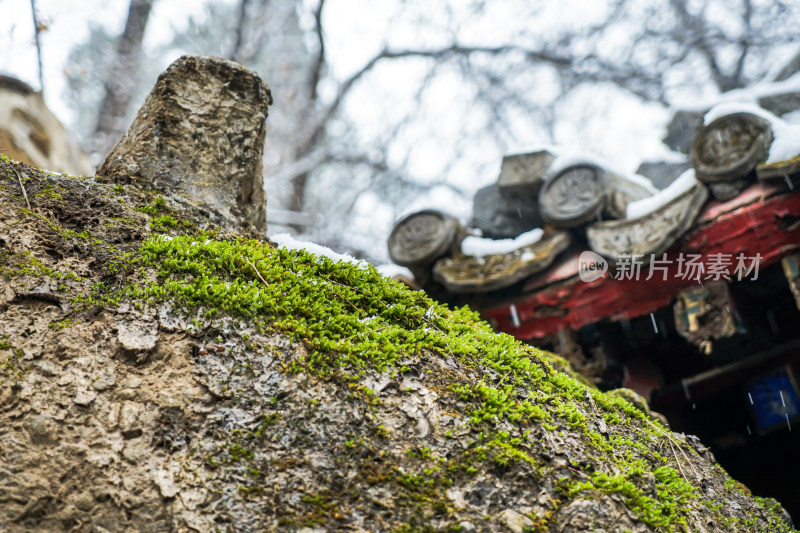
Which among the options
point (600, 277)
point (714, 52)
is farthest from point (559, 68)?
point (600, 277)

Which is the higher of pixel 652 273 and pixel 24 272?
pixel 652 273

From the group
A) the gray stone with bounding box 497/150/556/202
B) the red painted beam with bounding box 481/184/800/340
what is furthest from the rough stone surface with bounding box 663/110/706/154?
the red painted beam with bounding box 481/184/800/340

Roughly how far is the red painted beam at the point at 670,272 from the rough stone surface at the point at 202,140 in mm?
1961

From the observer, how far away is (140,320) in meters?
A: 1.23

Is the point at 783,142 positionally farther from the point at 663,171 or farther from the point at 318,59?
the point at 318,59

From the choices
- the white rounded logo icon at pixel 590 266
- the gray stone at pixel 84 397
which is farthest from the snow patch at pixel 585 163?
the gray stone at pixel 84 397

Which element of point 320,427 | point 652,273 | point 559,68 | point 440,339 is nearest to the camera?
point 320,427

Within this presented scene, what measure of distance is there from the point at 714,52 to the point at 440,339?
7.09 meters

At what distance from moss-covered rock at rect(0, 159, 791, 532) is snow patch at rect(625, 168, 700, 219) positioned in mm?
1788

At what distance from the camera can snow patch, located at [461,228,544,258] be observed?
342 cm

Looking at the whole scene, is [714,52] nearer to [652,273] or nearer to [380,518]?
[652,273]

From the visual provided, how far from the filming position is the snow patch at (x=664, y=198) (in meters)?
2.96

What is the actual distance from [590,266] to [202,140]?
2.21 meters

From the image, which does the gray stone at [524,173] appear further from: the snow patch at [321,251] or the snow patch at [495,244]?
the snow patch at [321,251]
